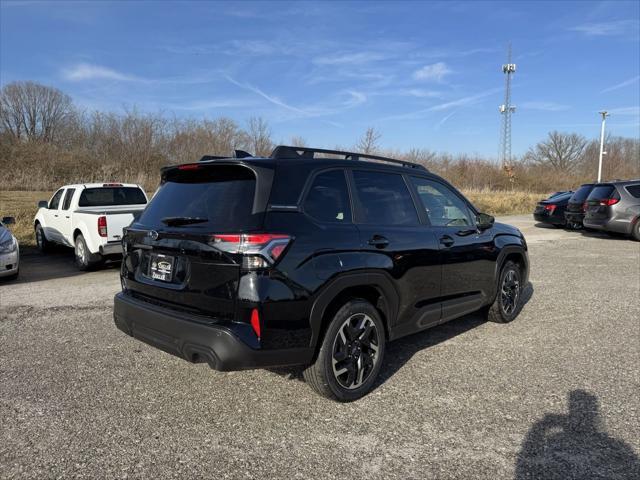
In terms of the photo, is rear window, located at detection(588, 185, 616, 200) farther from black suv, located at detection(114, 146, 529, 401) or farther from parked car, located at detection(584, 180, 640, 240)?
black suv, located at detection(114, 146, 529, 401)

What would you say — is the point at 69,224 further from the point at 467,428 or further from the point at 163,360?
the point at 467,428

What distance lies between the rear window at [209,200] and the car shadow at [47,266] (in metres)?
5.91

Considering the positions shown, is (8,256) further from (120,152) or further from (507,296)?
(120,152)

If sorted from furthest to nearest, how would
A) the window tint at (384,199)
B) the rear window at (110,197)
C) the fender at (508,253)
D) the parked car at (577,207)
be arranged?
the parked car at (577,207)
the rear window at (110,197)
the fender at (508,253)
the window tint at (384,199)

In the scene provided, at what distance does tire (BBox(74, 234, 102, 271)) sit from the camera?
8.88m

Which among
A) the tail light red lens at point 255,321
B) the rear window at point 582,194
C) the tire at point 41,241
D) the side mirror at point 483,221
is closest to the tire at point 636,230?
the rear window at point 582,194

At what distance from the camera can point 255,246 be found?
3.03 m

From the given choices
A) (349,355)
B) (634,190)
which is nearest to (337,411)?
(349,355)

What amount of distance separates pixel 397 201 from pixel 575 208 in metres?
14.2

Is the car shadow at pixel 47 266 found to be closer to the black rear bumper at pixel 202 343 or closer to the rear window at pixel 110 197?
the rear window at pixel 110 197

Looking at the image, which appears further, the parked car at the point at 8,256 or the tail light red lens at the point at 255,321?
the parked car at the point at 8,256

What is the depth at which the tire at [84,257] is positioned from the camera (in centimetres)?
888

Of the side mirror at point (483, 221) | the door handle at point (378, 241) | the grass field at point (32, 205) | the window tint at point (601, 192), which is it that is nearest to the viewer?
the door handle at point (378, 241)

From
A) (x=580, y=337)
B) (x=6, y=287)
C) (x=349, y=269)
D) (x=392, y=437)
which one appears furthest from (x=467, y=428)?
(x=6, y=287)
